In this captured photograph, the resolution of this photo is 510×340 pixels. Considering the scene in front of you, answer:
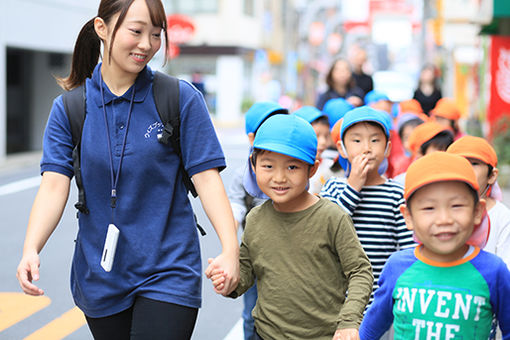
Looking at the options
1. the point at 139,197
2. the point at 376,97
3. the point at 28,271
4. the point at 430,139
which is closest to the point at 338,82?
the point at 376,97

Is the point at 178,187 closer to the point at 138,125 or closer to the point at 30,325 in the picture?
the point at 138,125

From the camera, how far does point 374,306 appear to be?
2.78m

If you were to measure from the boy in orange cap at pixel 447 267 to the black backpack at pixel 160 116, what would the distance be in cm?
91

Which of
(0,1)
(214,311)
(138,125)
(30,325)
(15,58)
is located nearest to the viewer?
(138,125)

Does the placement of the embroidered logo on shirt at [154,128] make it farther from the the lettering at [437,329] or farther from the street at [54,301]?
the street at [54,301]

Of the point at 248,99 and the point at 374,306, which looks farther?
the point at 248,99

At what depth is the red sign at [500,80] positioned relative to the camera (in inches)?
645

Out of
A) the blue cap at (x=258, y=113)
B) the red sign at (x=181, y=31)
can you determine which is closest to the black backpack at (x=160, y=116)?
the blue cap at (x=258, y=113)

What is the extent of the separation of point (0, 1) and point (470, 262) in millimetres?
17527

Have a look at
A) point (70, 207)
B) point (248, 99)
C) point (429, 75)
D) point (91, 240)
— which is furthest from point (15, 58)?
point (248, 99)

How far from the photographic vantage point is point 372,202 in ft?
12.5

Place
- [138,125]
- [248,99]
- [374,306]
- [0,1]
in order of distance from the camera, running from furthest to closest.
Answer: [248,99] → [0,1] → [138,125] → [374,306]

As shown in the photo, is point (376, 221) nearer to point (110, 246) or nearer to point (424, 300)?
point (424, 300)

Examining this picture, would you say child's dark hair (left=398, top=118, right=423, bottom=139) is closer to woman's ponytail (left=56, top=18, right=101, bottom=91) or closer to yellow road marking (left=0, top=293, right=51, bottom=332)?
yellow road marking (left=0, top=293, right=51, bottom=332)
